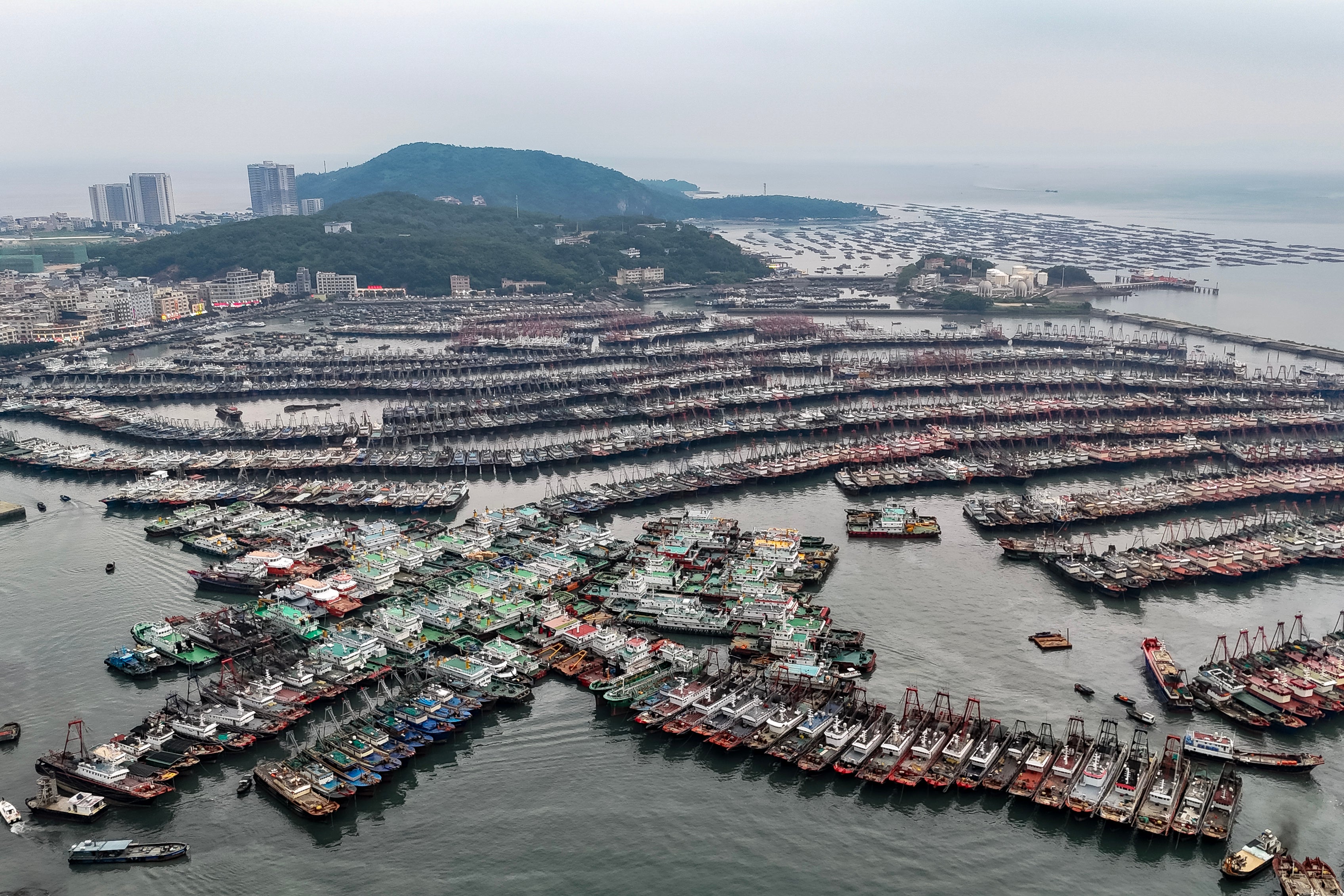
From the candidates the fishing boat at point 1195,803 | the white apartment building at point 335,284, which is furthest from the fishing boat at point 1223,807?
the white apartment building at point 335,284

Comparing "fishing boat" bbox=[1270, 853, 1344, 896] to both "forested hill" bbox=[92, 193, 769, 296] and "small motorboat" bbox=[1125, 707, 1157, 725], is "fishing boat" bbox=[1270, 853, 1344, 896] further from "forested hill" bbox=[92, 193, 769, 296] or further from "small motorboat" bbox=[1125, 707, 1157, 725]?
"forested hill" bbox=[92, 193, 769, 296]

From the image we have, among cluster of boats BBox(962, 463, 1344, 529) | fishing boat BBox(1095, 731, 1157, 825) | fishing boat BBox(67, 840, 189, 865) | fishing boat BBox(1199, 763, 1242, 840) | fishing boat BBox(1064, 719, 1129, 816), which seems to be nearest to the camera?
fishing boat BBox(67, 840, 189, 865)

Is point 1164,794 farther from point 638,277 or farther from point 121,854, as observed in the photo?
point 638,277

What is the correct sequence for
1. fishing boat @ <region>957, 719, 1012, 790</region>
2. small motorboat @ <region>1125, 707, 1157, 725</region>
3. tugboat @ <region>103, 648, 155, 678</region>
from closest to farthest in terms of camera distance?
1. fishing boat @ <region>957, 719, 1012, 790</region>
2. small motorboat @ <region>1125, 707, 1157, 725</region>
3. tugboat @ <region>103, 648, 155, 678</region>

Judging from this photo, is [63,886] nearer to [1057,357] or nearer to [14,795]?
[14,795]

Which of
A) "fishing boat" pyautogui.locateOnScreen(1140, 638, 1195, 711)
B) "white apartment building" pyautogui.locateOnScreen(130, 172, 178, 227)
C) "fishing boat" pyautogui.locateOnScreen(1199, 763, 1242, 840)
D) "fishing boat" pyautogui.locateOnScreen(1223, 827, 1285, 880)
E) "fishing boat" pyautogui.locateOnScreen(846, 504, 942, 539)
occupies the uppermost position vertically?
"white apartment building" pyautogui.locateOnScreen(130, 172, 178, 227)

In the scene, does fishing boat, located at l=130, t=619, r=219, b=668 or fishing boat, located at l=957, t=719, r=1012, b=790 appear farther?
fishing boat, located at l=130, t=619, r=219, b=668

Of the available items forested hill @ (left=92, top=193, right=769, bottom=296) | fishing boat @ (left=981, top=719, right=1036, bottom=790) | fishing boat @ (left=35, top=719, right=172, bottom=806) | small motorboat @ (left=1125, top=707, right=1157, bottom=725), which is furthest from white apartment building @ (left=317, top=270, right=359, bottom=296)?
small motorboat @ (left=1125, top=707, right=1157, bottom=725)
